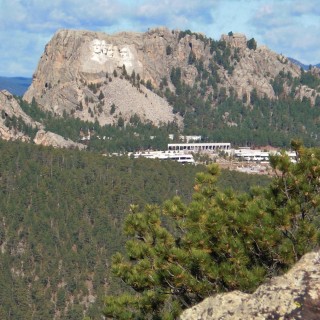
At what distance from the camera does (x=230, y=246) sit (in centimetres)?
1933

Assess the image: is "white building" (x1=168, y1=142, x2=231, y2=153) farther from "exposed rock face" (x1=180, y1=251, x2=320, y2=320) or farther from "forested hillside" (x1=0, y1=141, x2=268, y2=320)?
"exposed rock face" (x1=180, y1=251, x2=320, y2=320)

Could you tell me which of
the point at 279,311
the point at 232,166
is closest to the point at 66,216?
the point at 232,166

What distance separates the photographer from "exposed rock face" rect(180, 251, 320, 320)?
12.9 m

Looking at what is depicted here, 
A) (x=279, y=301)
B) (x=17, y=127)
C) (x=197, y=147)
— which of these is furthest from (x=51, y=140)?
(x=279, y=301)

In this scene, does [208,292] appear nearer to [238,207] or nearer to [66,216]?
[238,207]

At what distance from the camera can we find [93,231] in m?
110

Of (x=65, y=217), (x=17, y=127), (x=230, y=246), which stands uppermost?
(x=17, y=127)

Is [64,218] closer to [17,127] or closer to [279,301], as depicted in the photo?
[17,127]

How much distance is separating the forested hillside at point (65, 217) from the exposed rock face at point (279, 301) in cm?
7385

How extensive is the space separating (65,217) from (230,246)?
304 ft

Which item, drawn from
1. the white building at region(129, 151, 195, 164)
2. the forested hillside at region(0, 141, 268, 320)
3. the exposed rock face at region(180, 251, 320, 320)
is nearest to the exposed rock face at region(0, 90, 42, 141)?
the white building at region(129, 151, 195, 164)

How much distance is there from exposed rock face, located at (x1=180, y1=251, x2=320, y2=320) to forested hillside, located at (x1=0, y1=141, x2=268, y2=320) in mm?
73853

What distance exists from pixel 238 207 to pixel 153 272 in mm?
2933

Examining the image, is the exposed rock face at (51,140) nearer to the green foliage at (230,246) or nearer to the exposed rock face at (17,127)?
the exposed rock face at (17,127)
